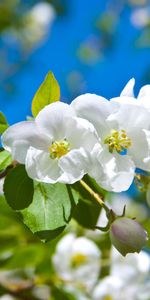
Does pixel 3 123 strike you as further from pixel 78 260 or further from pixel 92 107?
pixel 78 260

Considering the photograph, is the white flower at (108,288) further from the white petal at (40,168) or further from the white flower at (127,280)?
the white petal at (40,168)

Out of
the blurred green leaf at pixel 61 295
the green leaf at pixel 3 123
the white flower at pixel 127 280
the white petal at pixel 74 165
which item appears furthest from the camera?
the white flower at pixel 127 280

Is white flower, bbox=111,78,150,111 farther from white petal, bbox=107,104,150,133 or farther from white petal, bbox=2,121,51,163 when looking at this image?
white petal, bbox=2,121,51,163

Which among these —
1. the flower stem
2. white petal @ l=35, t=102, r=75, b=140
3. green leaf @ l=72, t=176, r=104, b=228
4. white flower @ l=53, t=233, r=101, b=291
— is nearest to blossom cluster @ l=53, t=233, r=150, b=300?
white flower @ l=53, t=233, r=101, b=291

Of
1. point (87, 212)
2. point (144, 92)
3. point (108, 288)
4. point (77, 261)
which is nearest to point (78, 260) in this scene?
point (77, 261)

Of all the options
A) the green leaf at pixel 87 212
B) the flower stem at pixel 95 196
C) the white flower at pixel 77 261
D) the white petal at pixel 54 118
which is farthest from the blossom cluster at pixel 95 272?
the white petal at pixel 54 118

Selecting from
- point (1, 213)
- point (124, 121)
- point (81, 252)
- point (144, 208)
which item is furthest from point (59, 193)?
point (144, 208)

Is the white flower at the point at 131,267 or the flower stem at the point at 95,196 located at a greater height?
the flower stem at the point at 95,196
